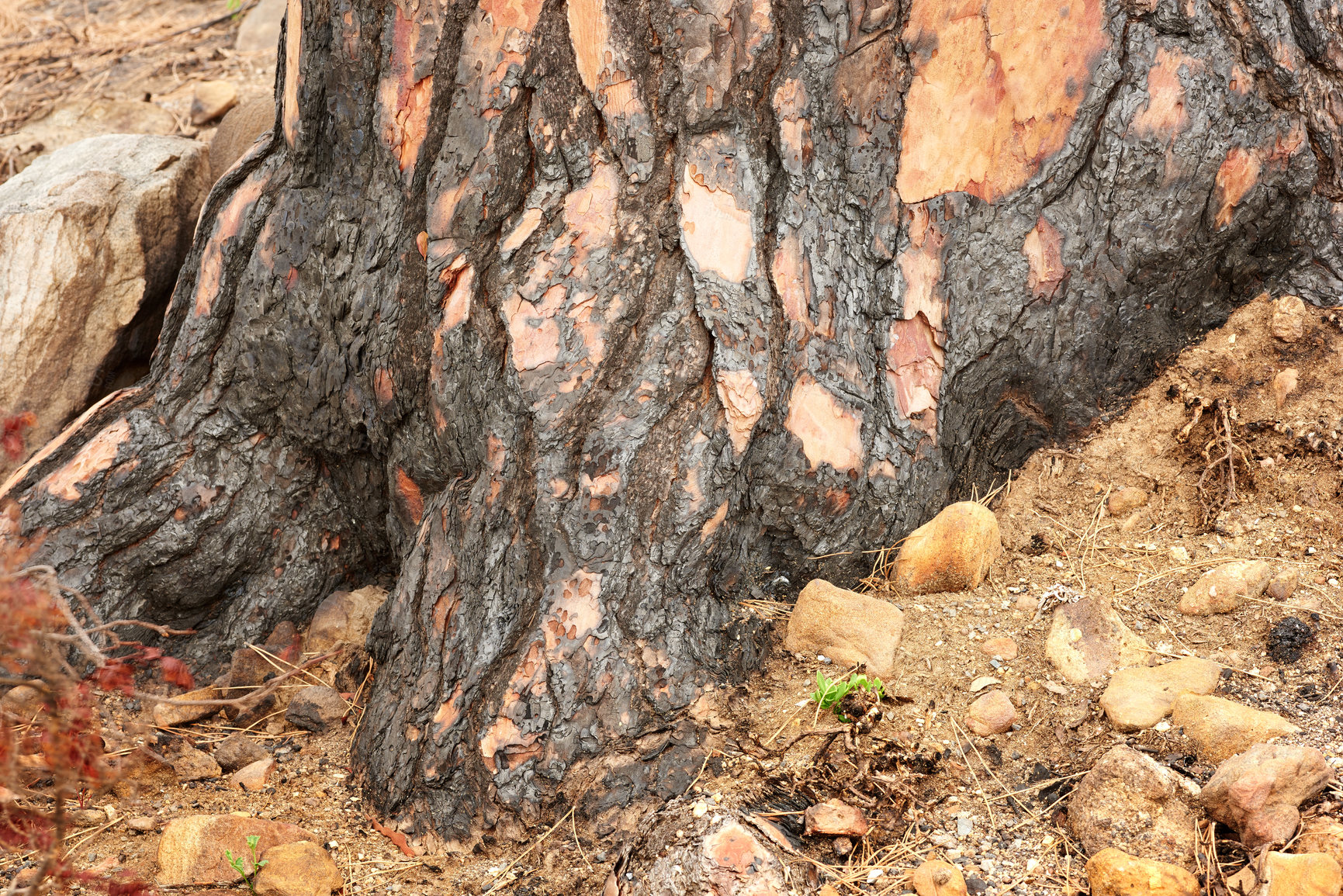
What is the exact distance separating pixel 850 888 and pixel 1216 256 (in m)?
1.95

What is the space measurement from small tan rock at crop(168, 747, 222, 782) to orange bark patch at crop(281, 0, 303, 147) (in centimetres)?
157

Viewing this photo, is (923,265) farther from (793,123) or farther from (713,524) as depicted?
(713,524)

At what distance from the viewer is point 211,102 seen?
14.1 feet

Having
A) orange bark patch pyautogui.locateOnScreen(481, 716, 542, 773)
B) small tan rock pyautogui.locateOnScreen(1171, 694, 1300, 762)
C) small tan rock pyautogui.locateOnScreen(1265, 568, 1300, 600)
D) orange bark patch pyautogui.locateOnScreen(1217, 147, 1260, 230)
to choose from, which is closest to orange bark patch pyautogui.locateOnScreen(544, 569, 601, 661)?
orange bark patch pyautogui.locateOnScreen(481, 716, 542, 773)

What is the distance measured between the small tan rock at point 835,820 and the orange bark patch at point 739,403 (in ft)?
2.58

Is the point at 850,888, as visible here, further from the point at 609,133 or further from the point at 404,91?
the point at 404,91

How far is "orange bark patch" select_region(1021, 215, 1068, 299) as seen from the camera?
8.21 feet

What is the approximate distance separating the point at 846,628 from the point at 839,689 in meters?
0.20

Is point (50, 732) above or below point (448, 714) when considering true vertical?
above

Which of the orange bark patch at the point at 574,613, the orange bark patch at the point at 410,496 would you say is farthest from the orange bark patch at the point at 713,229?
the orange bark patch at the point at 410,496

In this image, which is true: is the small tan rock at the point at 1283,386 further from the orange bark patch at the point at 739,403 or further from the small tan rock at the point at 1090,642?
the orange bark patch at the point at 739,403

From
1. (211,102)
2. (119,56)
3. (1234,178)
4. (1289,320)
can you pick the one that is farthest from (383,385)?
(119,56)

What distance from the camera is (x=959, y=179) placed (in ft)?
8.02

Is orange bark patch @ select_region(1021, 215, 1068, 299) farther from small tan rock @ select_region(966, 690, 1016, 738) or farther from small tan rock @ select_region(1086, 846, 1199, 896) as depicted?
small tan rock @ select_region(1086, 846, 1199, 896)
